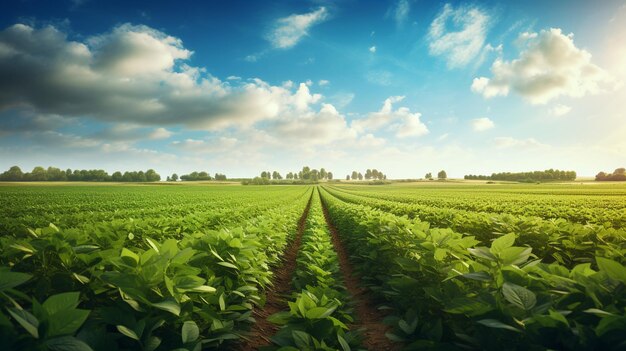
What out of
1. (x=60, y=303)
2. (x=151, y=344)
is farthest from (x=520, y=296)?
(x=60, y=303)

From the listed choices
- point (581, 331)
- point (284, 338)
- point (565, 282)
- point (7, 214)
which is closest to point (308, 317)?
point (284, 338)

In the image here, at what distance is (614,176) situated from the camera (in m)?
116

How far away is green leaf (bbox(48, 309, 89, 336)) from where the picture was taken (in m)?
1.26

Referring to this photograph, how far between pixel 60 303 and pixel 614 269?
3108 mm

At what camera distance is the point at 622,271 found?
64.7 inches

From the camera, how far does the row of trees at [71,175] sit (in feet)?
381

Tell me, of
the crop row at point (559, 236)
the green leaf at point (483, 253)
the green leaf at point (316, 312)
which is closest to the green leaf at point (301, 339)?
the green leaf at point (316, 312)

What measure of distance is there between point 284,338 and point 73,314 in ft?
4.34

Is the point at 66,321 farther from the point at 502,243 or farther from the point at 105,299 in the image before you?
the point at 502,243

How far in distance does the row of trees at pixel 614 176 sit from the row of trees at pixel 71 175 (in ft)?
711

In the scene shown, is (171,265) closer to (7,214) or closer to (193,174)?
(7,214)

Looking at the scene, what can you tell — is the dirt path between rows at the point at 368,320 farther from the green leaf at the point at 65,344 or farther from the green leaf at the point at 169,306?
the green leaf at the point at 65,344

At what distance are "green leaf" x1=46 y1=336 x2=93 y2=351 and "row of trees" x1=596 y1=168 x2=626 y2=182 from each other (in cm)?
16396

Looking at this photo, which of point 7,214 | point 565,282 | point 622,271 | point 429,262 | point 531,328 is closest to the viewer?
point 531,328
